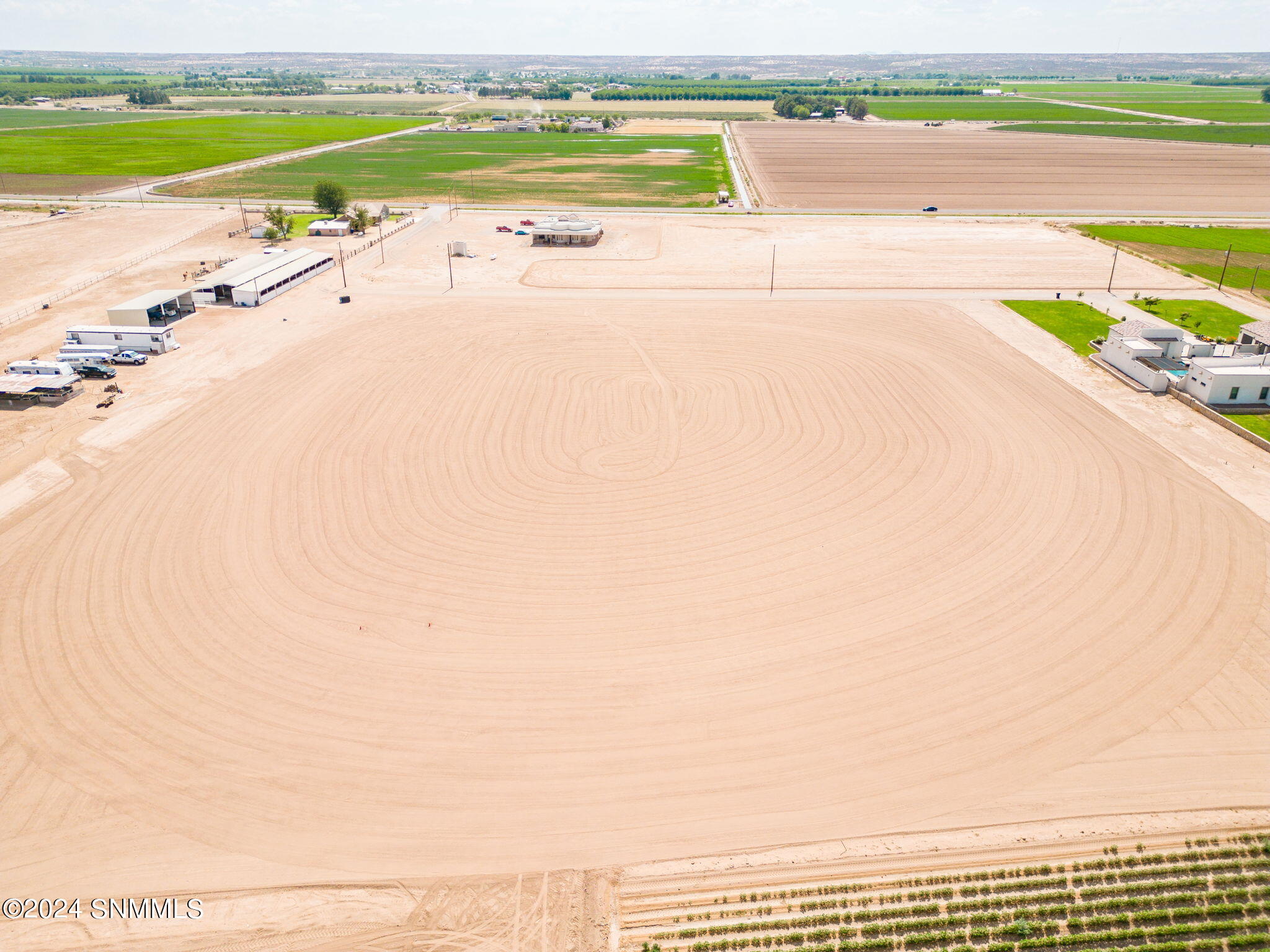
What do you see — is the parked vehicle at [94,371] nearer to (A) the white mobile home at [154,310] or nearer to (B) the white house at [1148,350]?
(A) the white mobile home at [154,310]

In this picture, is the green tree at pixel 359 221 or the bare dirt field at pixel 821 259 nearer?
the bare dirt field at pixel 821 259

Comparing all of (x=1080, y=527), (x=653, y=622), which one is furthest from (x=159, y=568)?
(x=1080, y=527)

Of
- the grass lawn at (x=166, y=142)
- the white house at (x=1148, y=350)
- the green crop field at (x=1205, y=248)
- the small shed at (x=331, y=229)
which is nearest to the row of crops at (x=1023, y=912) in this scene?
Answer: the white house at (x=1148, y=350)

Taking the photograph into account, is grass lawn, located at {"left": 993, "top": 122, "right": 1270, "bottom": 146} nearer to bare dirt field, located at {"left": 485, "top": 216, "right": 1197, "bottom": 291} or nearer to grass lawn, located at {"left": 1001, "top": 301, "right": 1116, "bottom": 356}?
bare dirt field, located at {"left": 485, "top": 216, "right": 1197, "bottom": 291}

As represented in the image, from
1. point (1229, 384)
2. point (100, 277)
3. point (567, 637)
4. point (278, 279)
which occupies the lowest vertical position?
point (567, 637)

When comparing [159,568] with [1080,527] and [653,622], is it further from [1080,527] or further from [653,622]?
[1080,527]

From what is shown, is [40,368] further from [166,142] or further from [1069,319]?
[166,142]

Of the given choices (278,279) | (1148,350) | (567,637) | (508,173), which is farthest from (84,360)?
(508,173)
